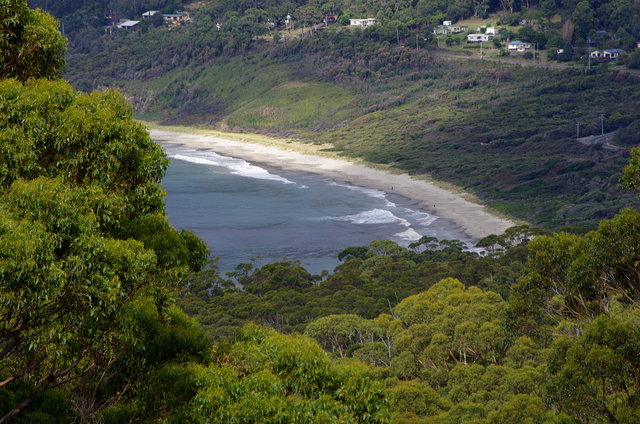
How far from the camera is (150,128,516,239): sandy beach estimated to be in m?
75.4

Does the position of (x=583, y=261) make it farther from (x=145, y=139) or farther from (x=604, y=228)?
(x=145, y=139)

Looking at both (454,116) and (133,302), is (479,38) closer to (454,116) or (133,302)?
(454,116)

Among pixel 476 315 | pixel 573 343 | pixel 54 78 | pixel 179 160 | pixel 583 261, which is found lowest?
pixel 179 160

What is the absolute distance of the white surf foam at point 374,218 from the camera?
239 feet

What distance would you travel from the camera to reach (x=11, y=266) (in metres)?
8.30

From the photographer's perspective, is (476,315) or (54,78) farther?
(476,315)

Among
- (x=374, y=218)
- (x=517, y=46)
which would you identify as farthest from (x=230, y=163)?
(x=517, y=46)

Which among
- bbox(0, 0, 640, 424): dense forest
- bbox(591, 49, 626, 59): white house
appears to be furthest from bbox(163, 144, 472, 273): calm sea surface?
bbox(591, 49, 626, 59): white house

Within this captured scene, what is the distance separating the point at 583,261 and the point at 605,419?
11.4ft

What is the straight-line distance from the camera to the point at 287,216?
76500 mm

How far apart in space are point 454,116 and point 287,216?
68404 mm

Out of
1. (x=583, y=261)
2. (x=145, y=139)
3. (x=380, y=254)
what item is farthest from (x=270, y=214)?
(x=145, y=139)

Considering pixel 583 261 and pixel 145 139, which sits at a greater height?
pixel 145 139

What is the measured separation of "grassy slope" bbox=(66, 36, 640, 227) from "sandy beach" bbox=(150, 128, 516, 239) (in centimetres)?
358
